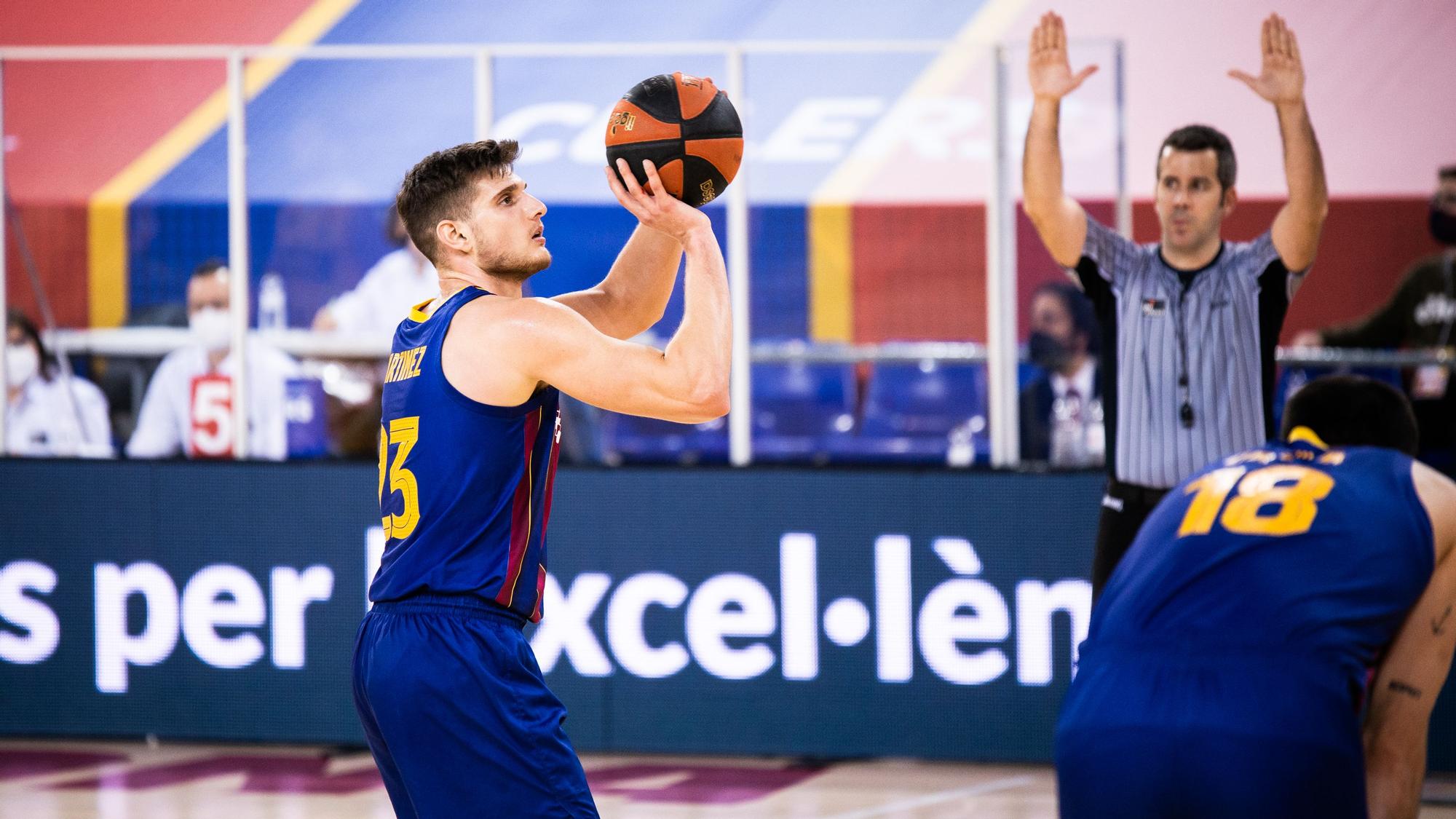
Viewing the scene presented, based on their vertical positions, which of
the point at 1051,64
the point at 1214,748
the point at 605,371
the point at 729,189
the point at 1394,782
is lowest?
the point at 1394,782

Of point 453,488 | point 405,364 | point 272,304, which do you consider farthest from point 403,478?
point 272,304

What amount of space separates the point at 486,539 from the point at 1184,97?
8.49 metres

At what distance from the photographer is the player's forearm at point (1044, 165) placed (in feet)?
15.3

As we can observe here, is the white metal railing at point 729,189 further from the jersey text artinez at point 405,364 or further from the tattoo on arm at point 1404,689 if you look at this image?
the tattoo on arm at point 1404,689

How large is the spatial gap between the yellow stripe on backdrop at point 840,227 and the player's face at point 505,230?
318cm

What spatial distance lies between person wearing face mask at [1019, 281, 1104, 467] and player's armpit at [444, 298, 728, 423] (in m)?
3.44

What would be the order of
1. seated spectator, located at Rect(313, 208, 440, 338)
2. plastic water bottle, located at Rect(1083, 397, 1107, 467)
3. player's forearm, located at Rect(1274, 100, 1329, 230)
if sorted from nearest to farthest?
player's forearm, located at Rect(1274, 100, 1329, 230)
plastic water bottle, located at Rect(1083, 397, 1107, 467)
seated spectator, located at Rect(313, 208, 440, 338)

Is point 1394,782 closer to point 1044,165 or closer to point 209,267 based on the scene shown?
point 1044,165

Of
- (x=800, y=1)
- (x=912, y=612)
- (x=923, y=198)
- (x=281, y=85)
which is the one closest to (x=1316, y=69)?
(x=800, y=1)

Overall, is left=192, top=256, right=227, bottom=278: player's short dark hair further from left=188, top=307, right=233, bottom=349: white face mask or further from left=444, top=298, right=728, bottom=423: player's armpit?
left=444, top=298, right=728, bottom=423: player's armpit

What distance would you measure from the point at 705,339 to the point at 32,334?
487 centimetres

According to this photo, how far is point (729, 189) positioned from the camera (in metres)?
6.39

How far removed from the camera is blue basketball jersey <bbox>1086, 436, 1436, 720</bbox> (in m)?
2.58

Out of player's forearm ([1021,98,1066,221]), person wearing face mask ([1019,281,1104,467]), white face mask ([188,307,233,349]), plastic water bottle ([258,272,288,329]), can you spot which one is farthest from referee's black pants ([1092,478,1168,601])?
white face mask ([188,307,233,349])
